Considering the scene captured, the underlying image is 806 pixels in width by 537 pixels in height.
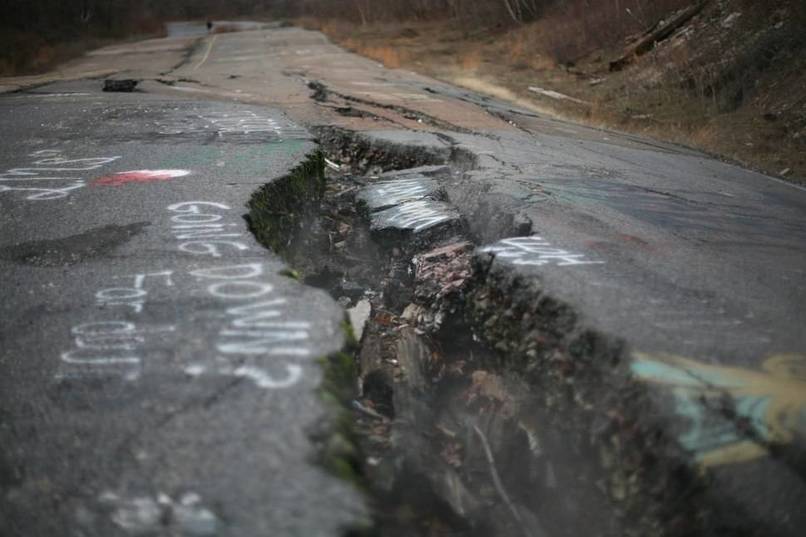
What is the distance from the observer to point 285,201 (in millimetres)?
4133

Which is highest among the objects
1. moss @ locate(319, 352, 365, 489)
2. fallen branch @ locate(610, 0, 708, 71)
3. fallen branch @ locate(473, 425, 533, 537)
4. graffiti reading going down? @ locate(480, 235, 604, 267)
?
fallen branch @ locate(610, 0, 708, 71)

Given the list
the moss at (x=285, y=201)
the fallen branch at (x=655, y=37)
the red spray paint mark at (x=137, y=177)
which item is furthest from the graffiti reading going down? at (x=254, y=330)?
the fallen branch at (x=655, y=37)

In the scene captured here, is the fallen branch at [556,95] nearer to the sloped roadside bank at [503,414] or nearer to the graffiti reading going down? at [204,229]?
the sloped roadside bank at [503,414]

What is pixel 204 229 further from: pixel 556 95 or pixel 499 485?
pixel 556 95

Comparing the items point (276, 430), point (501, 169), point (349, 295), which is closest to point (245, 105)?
point (501, 169)

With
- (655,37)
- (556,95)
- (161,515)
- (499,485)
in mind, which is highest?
(655,37)

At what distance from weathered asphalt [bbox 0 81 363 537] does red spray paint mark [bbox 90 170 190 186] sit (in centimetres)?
Answer: 17

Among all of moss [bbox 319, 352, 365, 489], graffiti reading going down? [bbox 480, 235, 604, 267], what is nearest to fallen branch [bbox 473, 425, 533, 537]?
moss [bbox 319, 352, 365, 489]

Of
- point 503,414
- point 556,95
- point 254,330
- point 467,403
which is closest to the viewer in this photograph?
point 254,330

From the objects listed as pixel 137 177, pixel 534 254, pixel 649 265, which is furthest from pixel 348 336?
pixel 137 177

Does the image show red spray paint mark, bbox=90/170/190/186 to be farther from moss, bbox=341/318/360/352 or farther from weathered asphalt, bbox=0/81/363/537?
moss, bbox=341/318/360/352

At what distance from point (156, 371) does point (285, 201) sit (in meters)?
2.29

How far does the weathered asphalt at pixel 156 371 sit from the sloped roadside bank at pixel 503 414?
0.20m

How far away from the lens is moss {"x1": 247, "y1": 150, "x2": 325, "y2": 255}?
349 centimetres
